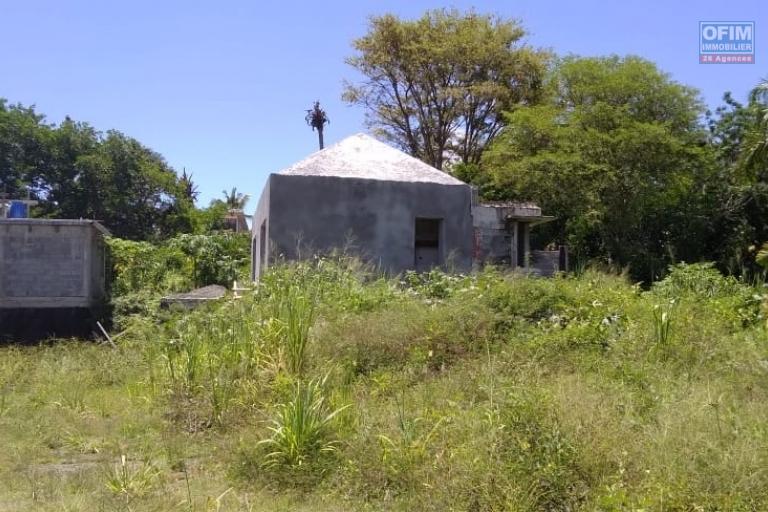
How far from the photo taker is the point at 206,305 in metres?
10.2

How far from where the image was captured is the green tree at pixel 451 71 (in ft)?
87.7

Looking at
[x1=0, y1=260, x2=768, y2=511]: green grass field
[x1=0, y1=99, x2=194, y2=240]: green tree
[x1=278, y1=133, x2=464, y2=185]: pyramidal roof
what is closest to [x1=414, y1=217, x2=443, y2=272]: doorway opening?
[x1=278, y1=133, x2=464, y2=185]: pyramidal roof

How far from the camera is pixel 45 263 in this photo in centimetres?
1501

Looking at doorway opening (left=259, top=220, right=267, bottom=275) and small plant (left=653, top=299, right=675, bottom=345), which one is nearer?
small plant (left=653, top=299, right=675, bottom=345)

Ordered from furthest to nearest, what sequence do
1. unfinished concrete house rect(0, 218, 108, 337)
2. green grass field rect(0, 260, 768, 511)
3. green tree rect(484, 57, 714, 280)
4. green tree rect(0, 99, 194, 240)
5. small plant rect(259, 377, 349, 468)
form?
green tree rect(0, 99, 194, 240), green tree rect(484, 57, 714, 280), unfinished concrete house rect(0, 218, 108, 337), small plant rect(259, 377, 349, 468), green grass field rect(0, 260, 768, 511)

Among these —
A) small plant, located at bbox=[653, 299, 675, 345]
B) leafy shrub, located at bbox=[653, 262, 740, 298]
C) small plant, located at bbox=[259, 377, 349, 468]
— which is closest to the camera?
small plant, located at bbox=[259, 377, 349, 468]

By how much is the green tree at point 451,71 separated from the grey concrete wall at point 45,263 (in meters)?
15.7

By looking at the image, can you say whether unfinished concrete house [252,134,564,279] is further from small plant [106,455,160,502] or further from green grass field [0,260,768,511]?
small plant [106,455,160,502]

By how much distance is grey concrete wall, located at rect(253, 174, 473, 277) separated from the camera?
1312cm

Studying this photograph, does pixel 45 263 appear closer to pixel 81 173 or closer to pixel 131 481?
pixel 131 481

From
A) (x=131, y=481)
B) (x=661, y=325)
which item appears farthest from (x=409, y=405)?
(x=661, y=325)

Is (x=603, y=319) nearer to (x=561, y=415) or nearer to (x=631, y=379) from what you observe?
(x=631, y=379)

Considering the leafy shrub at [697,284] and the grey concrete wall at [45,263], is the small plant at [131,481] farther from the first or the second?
the grey concrete wall at [45,263]

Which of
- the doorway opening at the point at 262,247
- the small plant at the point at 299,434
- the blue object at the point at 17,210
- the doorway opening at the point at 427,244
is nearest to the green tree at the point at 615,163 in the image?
the doorway opening at the point at 427,244
